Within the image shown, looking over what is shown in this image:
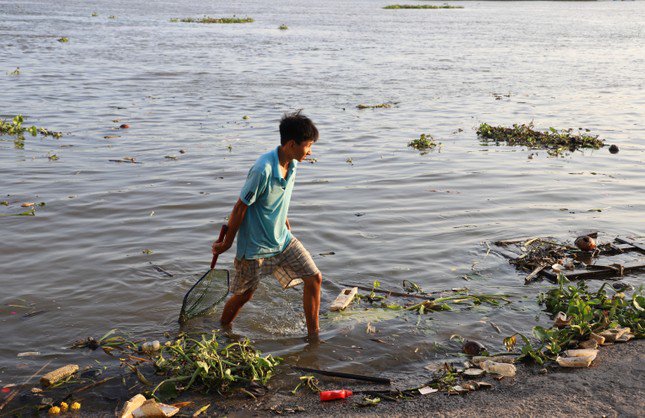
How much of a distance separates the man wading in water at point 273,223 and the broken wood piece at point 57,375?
1.28 metres

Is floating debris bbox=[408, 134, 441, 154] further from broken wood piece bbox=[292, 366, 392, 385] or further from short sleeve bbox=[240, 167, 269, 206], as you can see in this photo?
broken wood piece bbox=[292, 366, 392, 385]

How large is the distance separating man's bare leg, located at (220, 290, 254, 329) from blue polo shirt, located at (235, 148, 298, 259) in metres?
0.56

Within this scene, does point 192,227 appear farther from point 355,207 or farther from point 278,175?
point 278,175


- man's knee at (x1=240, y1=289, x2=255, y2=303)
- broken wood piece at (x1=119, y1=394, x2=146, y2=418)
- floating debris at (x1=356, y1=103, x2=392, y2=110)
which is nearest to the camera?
broken wood piece at (x1=119, y1=394, x2=146, y2=418)

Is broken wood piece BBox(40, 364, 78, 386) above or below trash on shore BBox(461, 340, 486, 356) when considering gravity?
above

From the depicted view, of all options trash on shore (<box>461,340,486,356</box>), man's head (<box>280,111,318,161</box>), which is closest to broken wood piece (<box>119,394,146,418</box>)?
man's head (<box>280,111,318,161</box>)

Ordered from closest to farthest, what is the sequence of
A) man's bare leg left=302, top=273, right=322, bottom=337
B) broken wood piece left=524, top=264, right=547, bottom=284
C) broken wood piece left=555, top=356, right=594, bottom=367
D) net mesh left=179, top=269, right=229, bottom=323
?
broken wood piece left=555, top=356, right=594, bottom=367 < man's bare leg left=302, top=273, right=322, bottom=337 < net mesh left=179, top=269, right=229, bottom=323 < broken wood piece left=524, top=264, right=547, bottom=284

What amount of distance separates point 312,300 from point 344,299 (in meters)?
0.84

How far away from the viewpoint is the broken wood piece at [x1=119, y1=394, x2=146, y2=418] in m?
4.30

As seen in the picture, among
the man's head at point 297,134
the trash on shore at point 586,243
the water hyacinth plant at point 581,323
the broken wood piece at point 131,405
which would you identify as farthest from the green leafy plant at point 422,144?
the broken wood piece at point 131,405

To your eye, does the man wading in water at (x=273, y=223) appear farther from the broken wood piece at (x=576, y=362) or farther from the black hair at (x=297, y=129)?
the broken wood piece at (x=576, y=362)

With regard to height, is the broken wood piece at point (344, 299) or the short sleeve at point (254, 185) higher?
the short sleeve at point (254, 185)

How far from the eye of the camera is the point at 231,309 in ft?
19.3

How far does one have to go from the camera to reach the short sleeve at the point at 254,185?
4.94m
